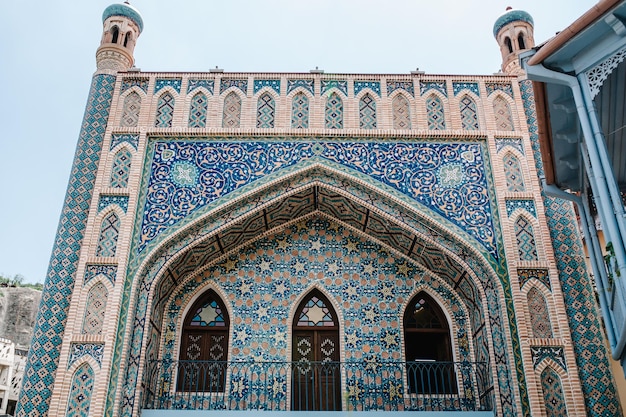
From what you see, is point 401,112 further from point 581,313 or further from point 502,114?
point 581,313

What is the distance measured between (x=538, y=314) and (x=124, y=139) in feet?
17.3

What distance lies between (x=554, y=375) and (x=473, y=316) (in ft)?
4.10

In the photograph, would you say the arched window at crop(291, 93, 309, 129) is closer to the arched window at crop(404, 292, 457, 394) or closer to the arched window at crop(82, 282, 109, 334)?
the arched window at crop(404, 292, 457, 394)

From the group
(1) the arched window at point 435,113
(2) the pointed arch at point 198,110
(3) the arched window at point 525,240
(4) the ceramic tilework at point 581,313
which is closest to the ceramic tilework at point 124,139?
(2) the pointed arch at point 198,110

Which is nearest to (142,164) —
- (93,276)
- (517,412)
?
(93,276)

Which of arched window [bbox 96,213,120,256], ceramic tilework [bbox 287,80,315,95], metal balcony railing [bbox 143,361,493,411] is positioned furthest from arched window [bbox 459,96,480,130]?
arched window [bbox 96,213,120,256]

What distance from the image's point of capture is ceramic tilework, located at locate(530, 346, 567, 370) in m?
6.55

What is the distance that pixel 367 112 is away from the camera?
26.6ft

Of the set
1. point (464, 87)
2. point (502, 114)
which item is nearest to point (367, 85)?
point (464, 87)

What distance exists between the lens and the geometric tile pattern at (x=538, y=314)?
6707 millimetres

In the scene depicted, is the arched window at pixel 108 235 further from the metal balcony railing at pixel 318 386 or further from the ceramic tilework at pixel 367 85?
the ceramic tilework at pixel 367 85

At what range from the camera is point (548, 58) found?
4.75 meters

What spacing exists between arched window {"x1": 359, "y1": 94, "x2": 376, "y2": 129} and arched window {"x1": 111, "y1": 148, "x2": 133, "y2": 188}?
292cm

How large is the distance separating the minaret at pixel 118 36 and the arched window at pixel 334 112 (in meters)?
2.85
